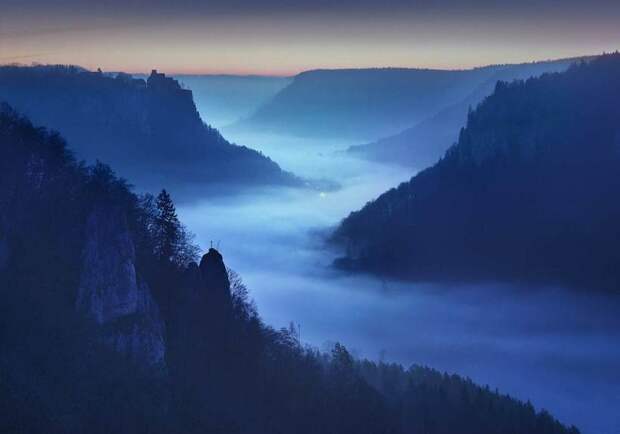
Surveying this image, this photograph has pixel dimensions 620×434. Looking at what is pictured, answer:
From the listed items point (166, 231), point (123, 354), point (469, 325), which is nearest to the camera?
point (123, 354)

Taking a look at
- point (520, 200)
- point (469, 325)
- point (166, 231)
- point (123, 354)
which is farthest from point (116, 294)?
point (520, 200)

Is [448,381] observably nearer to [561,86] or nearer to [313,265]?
[313,265]

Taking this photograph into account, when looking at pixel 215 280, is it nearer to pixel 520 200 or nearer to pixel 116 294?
pixel 116 294

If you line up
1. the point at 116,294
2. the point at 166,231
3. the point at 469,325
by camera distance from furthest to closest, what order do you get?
the point at 469,325
the point at 166,231
the point at 116,294

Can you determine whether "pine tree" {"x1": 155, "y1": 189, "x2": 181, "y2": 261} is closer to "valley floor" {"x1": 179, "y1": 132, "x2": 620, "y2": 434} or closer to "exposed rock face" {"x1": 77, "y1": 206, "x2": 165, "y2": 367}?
"exposed rock face" {"x1": 77, "y1": 206, "x2": 165, "y2": 367}

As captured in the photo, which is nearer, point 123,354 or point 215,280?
point 123,354

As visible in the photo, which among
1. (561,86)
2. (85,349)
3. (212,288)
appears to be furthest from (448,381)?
(561,86)

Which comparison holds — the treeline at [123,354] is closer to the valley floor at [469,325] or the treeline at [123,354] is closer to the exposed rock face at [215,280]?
the exposed rock face at [215,280]

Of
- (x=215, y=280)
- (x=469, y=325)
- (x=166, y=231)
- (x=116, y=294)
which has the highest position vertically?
(x=166, y=231)
